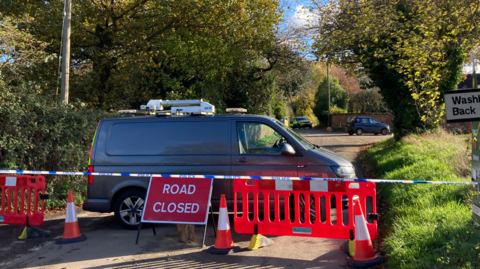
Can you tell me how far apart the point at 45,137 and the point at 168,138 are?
3429 mm

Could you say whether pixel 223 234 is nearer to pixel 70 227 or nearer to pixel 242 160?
pixel 242 160

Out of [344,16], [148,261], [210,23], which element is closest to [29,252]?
[148,261]

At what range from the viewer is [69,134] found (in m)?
8.94

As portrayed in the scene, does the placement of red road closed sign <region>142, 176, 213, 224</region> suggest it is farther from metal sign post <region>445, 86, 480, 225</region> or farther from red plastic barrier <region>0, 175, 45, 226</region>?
metal sign post <region>445, 86, 480, 225</region>

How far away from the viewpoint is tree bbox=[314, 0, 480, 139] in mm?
10125

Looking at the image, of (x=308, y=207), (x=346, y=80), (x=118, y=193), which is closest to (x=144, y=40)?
(x=118, y=193)

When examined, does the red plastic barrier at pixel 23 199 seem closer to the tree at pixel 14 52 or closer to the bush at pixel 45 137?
the bush at pixel 45 137

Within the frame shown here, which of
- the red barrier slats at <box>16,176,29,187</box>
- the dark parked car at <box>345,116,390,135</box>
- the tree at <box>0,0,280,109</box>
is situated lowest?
the red barrier slats at <box>16,176,29,187</box>

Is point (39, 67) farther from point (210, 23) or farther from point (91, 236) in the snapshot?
point (91, 236)

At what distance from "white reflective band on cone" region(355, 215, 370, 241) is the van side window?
202cm

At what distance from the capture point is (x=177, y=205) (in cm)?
614

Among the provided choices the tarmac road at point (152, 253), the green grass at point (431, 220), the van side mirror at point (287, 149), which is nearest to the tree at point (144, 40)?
the green grass at point (431, 220)

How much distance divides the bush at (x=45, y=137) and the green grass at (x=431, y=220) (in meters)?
6.89

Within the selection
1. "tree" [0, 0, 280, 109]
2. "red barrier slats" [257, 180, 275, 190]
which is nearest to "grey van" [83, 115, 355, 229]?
"red barrier slats" [257, 180, 275, 190]
